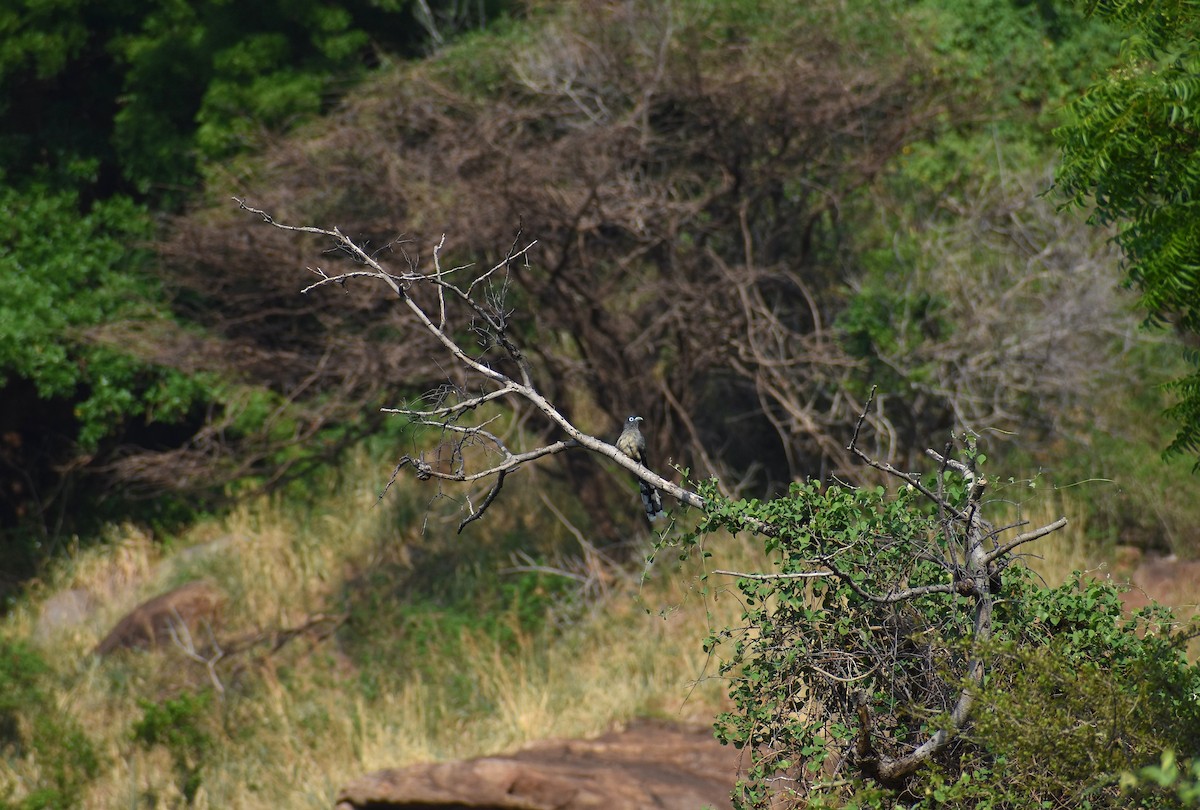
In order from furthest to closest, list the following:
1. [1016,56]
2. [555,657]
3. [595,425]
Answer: [1016,56] → [595,425] → [555,657]

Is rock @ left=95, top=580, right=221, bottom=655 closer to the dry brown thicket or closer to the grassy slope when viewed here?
the grassy slope

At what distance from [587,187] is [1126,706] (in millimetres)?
6912

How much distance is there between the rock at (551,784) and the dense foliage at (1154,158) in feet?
10.1

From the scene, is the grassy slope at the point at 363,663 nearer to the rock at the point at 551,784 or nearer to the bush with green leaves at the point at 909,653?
the rock at the point at 551,784

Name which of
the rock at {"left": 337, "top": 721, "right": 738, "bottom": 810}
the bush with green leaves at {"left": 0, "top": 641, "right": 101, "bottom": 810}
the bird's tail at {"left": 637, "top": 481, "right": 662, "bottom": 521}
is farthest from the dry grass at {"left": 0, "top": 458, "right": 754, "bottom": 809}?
the bird's tail at {"left": 637, "top": 481, "right": 662, "bottom": 521}

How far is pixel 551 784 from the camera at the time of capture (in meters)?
6.89

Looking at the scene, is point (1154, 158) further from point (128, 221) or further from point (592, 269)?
point (128, 221)

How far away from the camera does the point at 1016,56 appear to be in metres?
13.3

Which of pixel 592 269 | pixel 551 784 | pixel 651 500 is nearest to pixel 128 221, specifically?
pixel 592 269

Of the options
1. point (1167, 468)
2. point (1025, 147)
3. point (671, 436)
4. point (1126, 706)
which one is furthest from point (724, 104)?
point (1126, 706)

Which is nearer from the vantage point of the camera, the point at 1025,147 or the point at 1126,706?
the point at 1126,706

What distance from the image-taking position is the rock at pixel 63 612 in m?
12.4

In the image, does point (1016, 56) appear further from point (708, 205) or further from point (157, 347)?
point (157, 347)

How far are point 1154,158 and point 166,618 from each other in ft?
30.0
